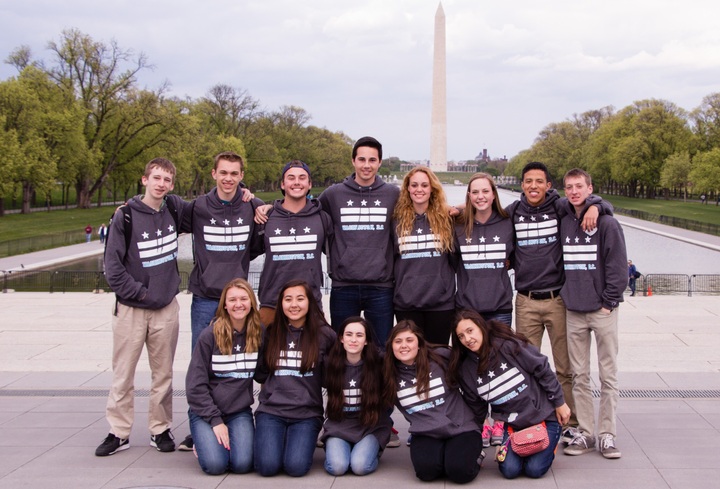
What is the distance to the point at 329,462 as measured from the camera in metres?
5.18

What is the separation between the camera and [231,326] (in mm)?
5492

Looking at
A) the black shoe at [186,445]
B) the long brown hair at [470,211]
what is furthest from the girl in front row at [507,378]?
the black shoe at [186,445]

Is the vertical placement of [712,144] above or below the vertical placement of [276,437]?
above

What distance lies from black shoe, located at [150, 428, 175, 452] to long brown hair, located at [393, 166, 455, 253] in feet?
7.65

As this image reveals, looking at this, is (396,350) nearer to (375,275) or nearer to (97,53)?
→ (375,275)

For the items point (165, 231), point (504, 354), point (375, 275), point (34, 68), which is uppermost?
point (34, 68)

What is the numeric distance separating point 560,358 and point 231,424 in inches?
102

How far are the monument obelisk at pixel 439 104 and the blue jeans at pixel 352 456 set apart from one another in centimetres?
6263

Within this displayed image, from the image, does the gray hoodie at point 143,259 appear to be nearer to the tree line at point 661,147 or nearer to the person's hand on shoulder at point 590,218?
the person's hand on shoulder at point 590,218

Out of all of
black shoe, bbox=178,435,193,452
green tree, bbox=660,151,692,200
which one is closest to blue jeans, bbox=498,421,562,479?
black shoe, bbox=178,435,193,452

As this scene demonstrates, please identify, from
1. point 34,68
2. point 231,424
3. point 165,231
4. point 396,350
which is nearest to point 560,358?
point 396,350

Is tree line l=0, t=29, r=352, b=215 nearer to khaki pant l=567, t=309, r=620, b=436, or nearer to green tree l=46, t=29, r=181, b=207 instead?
green tree l=46, t=29, r=181, b=207

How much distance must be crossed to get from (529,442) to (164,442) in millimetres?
2695

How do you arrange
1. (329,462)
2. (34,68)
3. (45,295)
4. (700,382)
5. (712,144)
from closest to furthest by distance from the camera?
(329,462)
(700,382)
(45,295)
(34,68)
(712,144)
